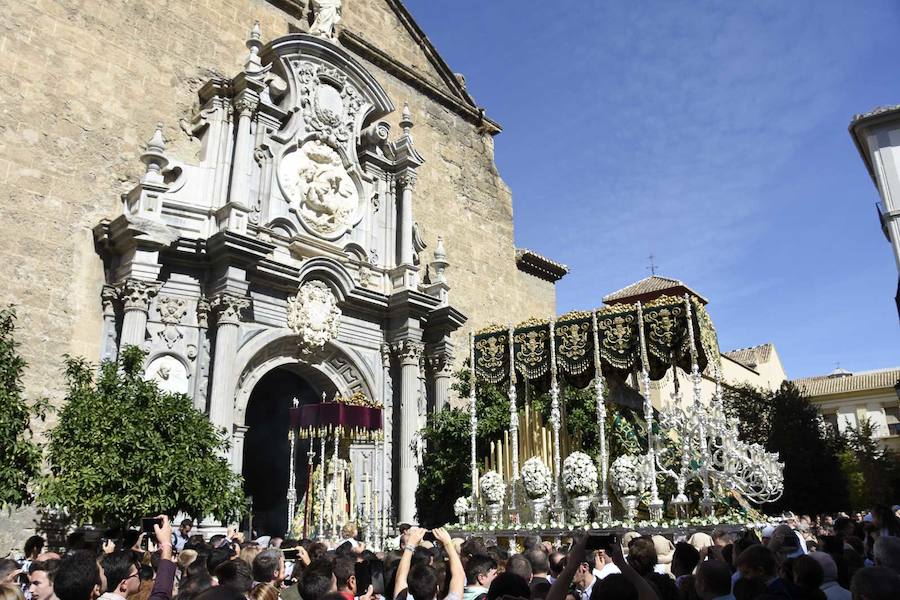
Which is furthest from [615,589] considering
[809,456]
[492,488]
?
[809,456]

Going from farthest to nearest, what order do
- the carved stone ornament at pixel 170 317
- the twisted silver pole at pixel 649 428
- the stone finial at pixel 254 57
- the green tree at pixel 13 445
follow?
the stone finial at pixel 254 57 < the carved stone ornament at pixel 170 317 < the twisted silver pole at pixel 649 428 < the green tree at pixel 13 445

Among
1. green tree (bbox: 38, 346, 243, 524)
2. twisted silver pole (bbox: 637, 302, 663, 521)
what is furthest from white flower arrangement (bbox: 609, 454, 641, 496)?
green tree (bbox: 38, 346, 243, 524)

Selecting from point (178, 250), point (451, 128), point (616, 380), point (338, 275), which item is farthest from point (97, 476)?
point (451, 128)

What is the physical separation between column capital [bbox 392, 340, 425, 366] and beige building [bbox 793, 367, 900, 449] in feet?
110

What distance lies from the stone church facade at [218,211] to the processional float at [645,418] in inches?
104

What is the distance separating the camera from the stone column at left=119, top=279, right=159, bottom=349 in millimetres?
11812

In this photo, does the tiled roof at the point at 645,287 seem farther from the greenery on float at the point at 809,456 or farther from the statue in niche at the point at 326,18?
the statue in niche at the point at 326,18

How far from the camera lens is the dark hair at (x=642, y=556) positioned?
4266mm

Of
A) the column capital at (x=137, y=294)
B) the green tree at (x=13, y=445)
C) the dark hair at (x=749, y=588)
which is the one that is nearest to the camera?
the dark hair at (x=749, y=588)

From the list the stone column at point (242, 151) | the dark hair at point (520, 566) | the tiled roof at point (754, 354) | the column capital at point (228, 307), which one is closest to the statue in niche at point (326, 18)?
the stone column at point (242, 151)

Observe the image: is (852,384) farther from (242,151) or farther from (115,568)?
(115,568)

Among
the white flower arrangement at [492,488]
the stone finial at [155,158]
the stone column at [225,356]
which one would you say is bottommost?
the white flower arrangement at [492,488]

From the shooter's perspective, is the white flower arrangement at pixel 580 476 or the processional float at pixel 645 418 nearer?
the processional float at pixel 645 418

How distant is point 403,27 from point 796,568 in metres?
20.3
